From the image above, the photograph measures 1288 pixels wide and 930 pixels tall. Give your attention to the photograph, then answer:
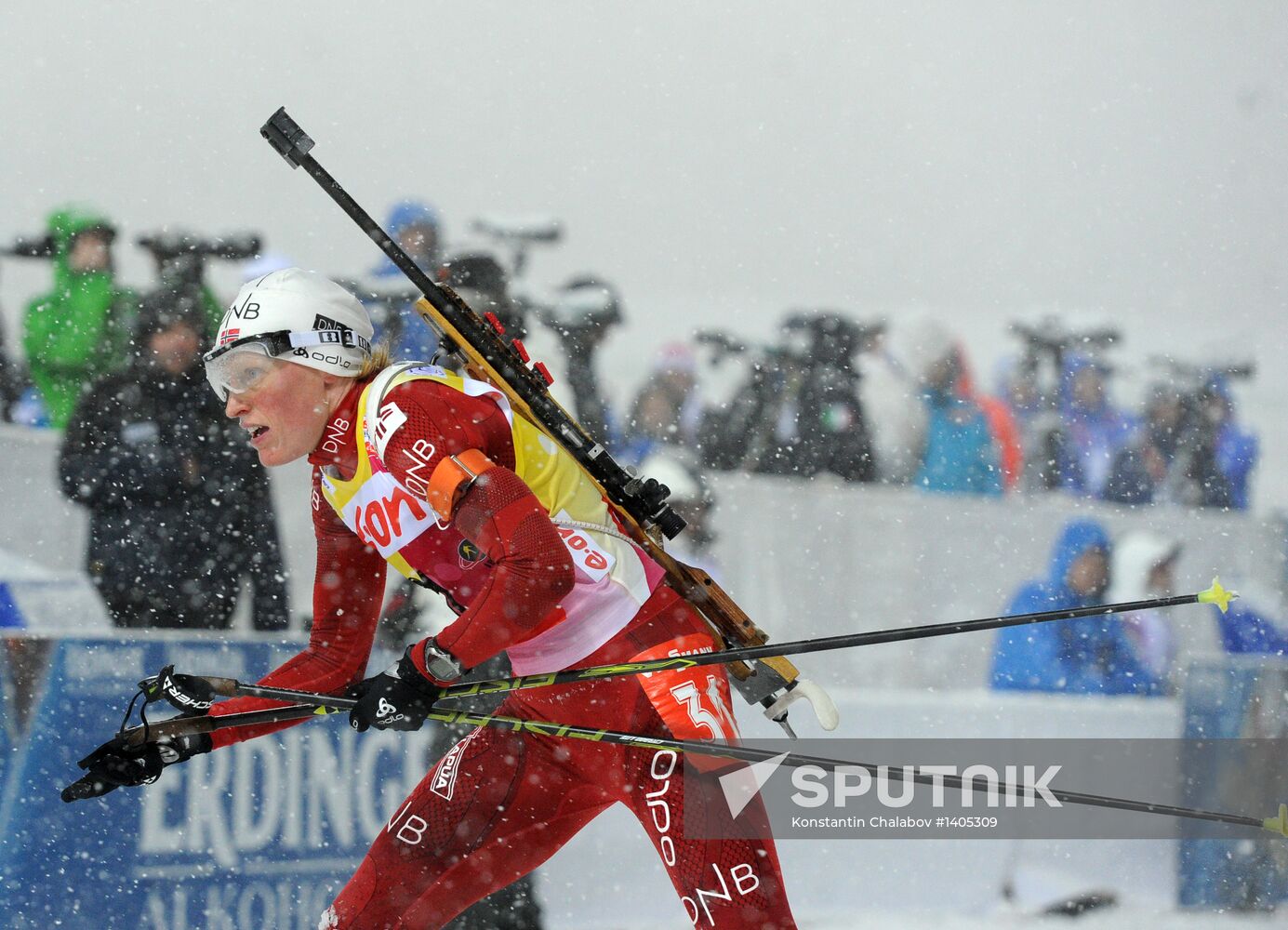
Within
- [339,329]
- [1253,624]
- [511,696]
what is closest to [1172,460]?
[1253,624]

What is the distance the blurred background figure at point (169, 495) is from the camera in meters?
3.99

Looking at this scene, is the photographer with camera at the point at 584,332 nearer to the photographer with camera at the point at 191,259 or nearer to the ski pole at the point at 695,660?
the photographer with camera at the point at 191,259

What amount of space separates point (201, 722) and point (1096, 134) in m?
12.6

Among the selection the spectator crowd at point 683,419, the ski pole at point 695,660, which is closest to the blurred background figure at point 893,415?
the spectator crowd at point 683,419

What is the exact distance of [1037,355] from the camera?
7297mm

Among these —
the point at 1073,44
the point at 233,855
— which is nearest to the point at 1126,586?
the point at 233,855

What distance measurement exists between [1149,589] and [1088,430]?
1.11 metres

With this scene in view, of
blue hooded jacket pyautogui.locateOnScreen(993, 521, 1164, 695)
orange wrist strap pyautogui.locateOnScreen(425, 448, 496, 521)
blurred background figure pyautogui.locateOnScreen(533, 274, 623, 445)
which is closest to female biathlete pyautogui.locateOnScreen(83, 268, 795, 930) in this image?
orange wrist strap pyautogui.locateOnScreen(425, 448, 496, 521)

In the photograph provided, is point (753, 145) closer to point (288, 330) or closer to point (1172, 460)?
point (1172, 460)

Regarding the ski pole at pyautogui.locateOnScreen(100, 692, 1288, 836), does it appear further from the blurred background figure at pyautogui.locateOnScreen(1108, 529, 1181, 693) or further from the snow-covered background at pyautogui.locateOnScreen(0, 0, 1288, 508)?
the snow-covered background at pyautogui.locateOnScreen(0, 0, 1288, 508)

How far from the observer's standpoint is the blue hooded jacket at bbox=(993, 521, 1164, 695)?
5102 millimetres

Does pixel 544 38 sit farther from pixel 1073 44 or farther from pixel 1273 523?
pixel 1273 523

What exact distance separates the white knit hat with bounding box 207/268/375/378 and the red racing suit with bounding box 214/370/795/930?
0.09 meters

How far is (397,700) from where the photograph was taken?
2332mm
